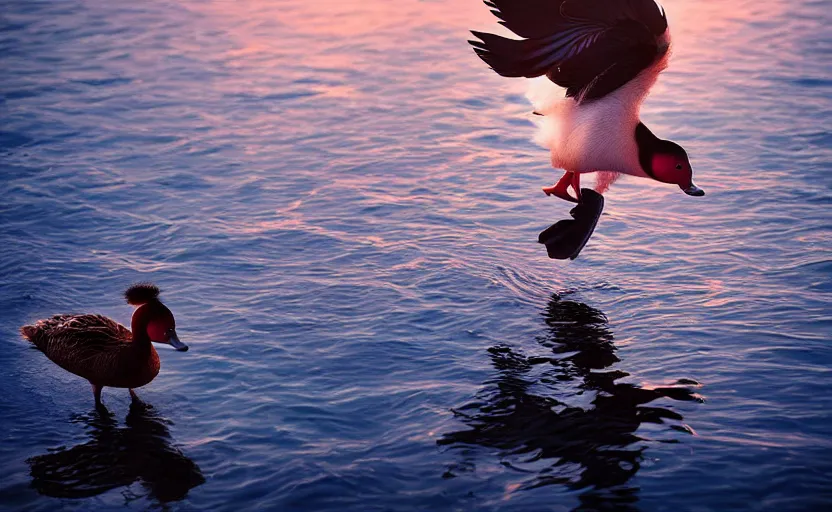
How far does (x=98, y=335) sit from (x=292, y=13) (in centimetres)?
1044

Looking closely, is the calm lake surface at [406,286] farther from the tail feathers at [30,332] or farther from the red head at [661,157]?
the red head at [661,157]

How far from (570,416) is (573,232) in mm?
2054

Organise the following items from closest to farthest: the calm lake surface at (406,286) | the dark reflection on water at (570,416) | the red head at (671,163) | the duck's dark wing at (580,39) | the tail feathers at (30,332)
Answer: the dark reflection on water at (570,416) → the calm lake surface at (406,286) → the tail feathers at (30,332) → the duck's dark wing at (580,39) → the red head at (671,163)

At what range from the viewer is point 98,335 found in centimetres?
640

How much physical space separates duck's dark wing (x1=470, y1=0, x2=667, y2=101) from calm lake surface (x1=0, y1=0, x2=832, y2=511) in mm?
1468

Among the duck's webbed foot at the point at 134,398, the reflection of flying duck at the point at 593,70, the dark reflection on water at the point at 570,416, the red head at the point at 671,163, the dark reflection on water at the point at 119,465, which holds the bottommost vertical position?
the dark reflection on water at the point at 570,416

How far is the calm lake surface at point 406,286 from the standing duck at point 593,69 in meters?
0.76

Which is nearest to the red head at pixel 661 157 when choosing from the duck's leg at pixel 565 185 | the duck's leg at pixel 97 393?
the duck's leg at pixel 565 185

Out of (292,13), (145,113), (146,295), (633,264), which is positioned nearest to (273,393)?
(146,295)

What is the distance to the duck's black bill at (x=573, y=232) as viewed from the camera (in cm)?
778

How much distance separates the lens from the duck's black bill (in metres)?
7.78

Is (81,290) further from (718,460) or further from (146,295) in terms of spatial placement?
(718,460)

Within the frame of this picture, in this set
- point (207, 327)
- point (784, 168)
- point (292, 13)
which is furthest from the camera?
point (292, 13)

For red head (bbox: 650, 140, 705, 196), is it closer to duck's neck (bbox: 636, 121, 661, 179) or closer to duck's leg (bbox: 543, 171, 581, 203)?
duck's neck (bbox: 636, 121, 661, 179)
